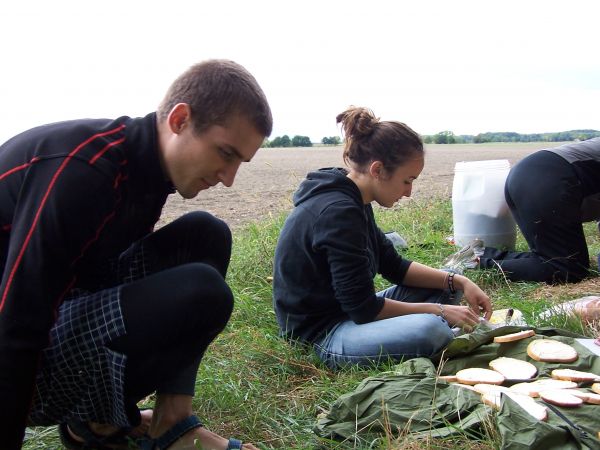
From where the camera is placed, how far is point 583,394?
201 centimetres

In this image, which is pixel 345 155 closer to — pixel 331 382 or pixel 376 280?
pixel 331 382

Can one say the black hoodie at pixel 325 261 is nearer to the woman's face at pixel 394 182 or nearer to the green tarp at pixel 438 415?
the woman's face at pixel 394 182

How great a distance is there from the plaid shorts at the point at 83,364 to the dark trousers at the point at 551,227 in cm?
270

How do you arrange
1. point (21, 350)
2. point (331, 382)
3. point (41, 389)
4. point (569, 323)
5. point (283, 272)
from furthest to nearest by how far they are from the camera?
point (569, 323) < point (283, 272) < point (331, 382) < point (41, 389) < point (21, 350)

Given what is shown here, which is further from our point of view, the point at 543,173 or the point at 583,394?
the point at 543,173

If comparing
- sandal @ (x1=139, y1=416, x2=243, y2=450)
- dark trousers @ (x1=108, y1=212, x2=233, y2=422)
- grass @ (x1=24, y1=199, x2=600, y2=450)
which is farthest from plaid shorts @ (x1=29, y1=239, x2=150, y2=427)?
grass @ (x1=24, y1=199, x2=600, y2=450)

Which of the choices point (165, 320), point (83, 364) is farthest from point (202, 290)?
point (83, 364)

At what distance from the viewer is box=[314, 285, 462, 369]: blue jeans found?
2.46m

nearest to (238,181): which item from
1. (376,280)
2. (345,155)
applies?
(376,280)

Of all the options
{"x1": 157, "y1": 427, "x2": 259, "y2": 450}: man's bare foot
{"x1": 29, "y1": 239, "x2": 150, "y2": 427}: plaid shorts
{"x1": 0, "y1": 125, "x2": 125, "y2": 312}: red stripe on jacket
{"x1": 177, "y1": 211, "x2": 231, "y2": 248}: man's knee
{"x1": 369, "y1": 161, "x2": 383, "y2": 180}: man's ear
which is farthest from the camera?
{"x1": 369, "y1": 161, "x2": 383, "y2": 180}: man's ear

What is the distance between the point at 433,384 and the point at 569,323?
3.54ft

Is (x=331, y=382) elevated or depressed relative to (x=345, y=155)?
depressed

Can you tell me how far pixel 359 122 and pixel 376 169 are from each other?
0.72 feet

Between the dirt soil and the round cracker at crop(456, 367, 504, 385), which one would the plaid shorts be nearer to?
the round cracker at crop(456, 367, 504, 385)
